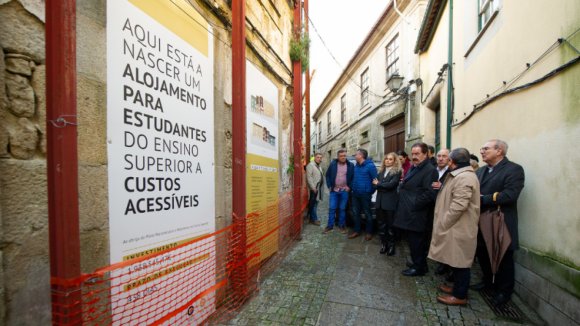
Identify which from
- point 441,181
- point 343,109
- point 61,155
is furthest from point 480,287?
point 343,109

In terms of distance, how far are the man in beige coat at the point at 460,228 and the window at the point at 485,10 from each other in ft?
10.1

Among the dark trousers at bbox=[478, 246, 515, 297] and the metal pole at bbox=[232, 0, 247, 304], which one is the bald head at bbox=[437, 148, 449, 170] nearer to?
the dark trousers at bbox=[478, 246, 515, 297]

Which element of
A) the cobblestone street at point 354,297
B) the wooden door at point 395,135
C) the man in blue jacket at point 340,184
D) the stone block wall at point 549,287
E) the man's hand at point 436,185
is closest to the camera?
the stone block wall at point 549,287

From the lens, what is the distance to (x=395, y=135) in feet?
31.7

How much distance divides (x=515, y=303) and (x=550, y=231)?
832 mm

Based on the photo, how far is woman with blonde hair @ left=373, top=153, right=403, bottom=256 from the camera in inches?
→ 158

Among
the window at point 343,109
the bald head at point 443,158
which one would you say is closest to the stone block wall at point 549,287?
the bald head at point 443,158

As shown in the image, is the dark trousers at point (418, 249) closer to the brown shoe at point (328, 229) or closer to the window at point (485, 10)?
the brown shoe at point (328, 229)

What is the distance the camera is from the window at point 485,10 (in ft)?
13.8

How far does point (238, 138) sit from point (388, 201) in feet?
8.39

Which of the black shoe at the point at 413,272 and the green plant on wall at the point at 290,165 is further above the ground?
the green plant on wall at the point at 290,165

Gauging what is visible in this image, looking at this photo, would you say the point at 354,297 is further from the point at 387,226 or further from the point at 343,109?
the point at 343,109

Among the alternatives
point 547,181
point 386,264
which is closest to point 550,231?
point 547,181

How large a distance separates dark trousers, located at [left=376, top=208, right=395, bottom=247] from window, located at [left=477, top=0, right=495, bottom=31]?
357cm
